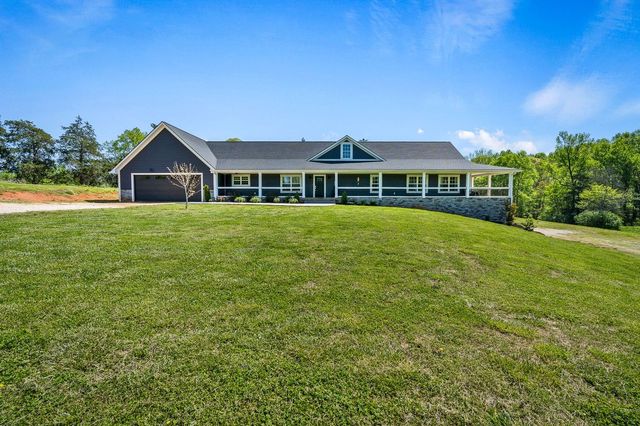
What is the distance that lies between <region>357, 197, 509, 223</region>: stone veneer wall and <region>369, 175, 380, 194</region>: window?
8.83 ft

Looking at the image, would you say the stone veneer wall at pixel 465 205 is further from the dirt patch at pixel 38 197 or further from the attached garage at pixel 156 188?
the dirt patch at pixel 38 197

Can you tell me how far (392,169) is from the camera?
79.4 ft

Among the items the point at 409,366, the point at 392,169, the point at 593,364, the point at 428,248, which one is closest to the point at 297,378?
the point at 409,366

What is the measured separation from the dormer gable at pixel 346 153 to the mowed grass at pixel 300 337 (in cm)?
2025

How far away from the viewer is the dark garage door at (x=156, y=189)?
24.1 m

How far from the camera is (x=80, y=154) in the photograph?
52.8 metres

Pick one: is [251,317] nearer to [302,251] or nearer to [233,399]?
[233,399]

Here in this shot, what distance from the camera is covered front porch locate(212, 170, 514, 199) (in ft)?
81.9

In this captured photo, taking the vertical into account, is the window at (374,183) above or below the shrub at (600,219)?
Result: above

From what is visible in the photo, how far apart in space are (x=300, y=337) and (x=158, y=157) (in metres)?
24.6

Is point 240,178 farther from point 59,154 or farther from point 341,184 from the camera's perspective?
point 59,154

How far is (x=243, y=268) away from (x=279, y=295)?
55.4 inches

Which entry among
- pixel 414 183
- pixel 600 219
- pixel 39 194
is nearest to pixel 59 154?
pixel 39 194

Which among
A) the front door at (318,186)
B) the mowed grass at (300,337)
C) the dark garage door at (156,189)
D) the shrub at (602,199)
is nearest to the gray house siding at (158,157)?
the dark garage door at (156,189)
